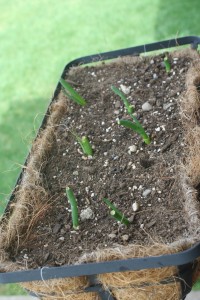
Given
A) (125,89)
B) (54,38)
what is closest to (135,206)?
(125,89)

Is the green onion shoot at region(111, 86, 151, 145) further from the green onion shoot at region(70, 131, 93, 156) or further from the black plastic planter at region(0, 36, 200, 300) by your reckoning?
the black plastic planter at region(0, 36, 200, 300)

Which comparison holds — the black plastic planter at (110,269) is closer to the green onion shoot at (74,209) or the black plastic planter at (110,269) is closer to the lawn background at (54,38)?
the green onion shoot at (74,209)

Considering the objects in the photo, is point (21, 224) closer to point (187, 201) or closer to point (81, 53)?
point (187, 201)

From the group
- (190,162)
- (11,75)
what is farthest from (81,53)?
(190,162)

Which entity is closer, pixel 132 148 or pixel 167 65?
pixel 132 148

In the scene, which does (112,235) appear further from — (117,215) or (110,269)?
(110,269)

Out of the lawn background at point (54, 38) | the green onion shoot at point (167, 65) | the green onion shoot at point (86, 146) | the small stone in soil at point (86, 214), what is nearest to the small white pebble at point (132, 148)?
the green onion shoot at point (86, 146)

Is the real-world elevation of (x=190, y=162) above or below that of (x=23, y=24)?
above
